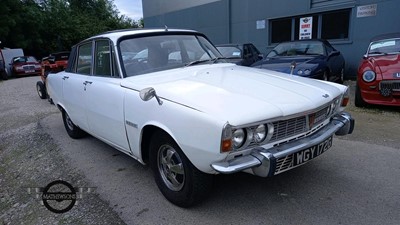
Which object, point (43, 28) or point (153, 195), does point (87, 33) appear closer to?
point (43, 28)

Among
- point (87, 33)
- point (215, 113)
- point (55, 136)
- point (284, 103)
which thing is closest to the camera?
point (215, 113)

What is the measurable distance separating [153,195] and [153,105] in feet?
3.42

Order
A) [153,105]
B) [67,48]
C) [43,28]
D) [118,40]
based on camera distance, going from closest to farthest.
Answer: [153,105]
[118,40]
[43,28]
[67,48]

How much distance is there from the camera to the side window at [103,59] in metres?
3.77

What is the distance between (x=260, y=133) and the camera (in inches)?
99.3

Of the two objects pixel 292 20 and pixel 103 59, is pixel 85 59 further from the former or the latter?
pixel 292 20

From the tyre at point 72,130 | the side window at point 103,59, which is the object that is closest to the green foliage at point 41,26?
the tyre at point 72,130

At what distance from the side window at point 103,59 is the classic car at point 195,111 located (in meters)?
0.01

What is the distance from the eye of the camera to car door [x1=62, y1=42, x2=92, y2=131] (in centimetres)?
432

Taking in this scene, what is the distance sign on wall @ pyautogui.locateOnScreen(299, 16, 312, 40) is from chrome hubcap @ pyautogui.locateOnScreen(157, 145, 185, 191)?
11.2m

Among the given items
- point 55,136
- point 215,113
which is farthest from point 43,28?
point 215,113

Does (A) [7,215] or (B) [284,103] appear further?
(A) [7,215]

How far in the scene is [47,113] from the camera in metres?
8.09

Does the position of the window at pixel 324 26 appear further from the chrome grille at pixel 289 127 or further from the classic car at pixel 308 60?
the chrome grille at pixel 289 127
